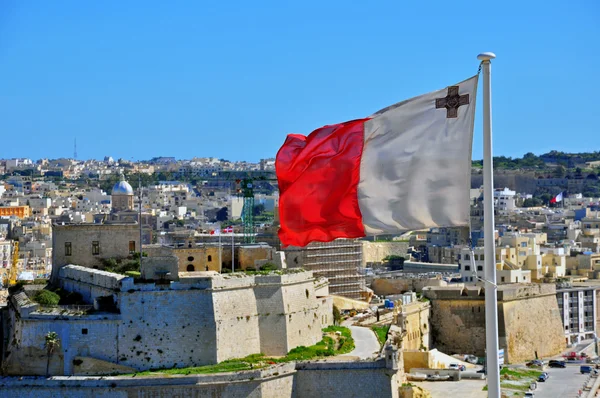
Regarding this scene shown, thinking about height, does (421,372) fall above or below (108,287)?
below

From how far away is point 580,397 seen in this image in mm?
41406

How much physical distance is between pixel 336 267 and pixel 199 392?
1944 cm

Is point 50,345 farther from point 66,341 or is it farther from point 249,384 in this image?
point 249,384

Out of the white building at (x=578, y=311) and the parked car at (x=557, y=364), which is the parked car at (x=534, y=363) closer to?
the parked car at (x=557, y=364)

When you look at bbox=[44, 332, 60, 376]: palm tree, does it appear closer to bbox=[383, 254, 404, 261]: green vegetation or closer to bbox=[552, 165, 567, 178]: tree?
bbox=[383, 254, 404, 261]: green vegetation

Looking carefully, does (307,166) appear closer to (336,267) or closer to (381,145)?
(381,145)

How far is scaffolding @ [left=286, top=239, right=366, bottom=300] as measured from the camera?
50969 mm

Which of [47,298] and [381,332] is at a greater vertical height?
[47,298]

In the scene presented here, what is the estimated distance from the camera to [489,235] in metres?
12.1

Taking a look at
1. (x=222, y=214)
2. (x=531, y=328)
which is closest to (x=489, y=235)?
(x=531, y=328)

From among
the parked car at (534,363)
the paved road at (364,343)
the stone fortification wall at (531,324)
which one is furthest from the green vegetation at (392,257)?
the paved road at (364,343)

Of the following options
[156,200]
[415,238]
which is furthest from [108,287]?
[156,200]

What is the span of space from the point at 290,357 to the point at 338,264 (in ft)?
53.3

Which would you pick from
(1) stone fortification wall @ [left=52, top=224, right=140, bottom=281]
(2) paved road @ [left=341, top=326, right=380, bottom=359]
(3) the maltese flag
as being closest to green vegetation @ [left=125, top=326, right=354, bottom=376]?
(2) paved road @ [left=341, top=326, right=380, bottom=359]
